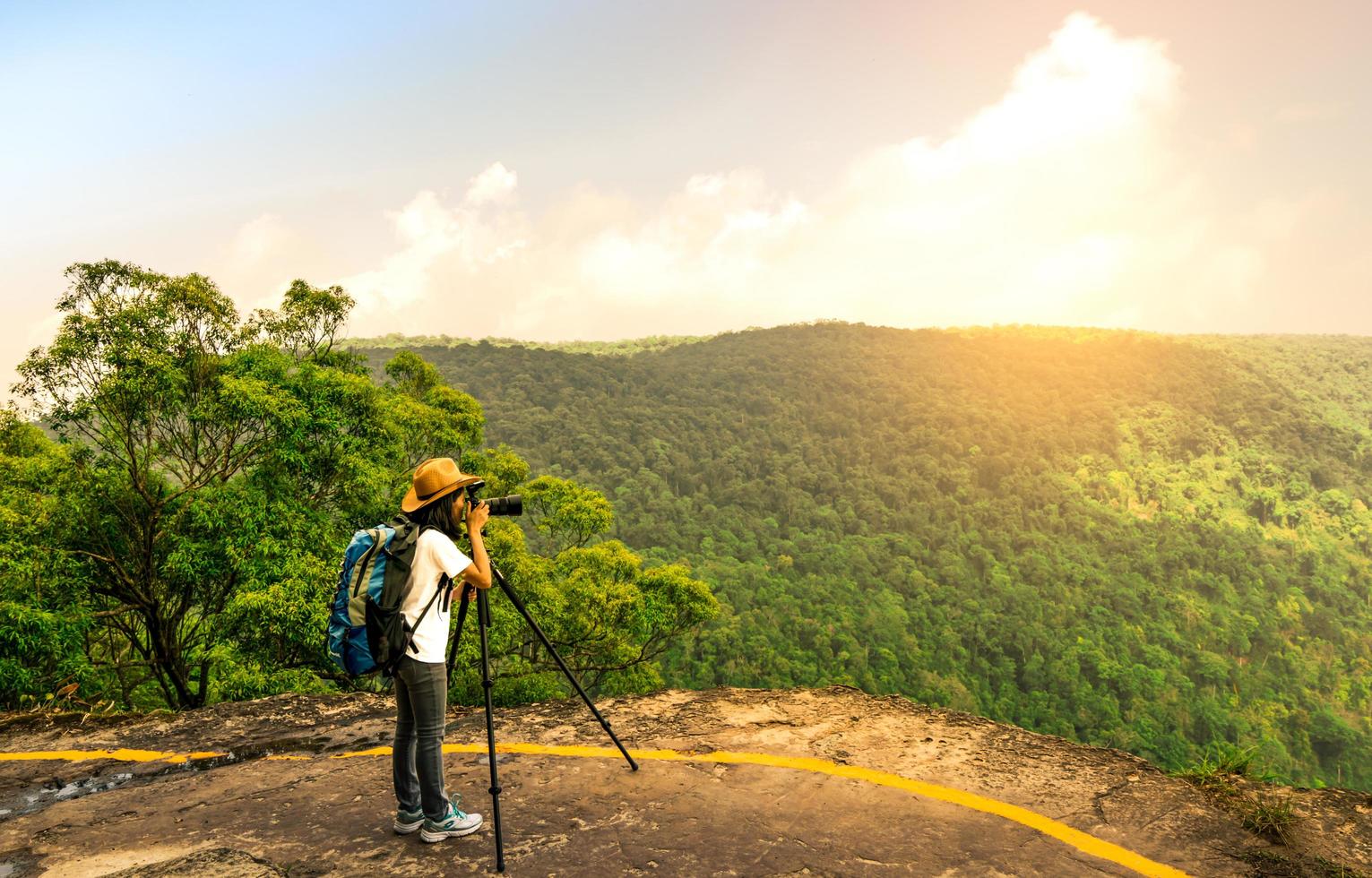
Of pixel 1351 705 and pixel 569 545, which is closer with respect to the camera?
pixel 569 545

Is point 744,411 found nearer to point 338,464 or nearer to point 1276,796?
point 338,464

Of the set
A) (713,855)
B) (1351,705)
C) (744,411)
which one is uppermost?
(744,411)

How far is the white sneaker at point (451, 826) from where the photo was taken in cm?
351

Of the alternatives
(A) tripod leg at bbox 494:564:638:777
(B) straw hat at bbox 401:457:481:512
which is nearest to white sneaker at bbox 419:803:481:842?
(A) tripod leg at bbox 494:564:638:777

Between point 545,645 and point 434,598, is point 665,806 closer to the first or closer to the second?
point 545,645

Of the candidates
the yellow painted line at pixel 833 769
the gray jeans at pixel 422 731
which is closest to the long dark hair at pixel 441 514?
the gray jeans at pixel 422 731

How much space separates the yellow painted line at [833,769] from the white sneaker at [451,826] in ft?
3.64

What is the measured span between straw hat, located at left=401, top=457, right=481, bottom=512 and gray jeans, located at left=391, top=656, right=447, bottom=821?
725 millimetres

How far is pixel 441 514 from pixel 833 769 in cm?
271

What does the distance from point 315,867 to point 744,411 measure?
11701 centimetres

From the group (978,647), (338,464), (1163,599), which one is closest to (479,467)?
(338,464)

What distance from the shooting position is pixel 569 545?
19781 mm

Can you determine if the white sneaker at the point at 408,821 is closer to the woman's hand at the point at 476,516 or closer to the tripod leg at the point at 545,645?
the tripod leg at the point at 545,645

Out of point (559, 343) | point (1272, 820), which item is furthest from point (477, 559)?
point (559, 343)
